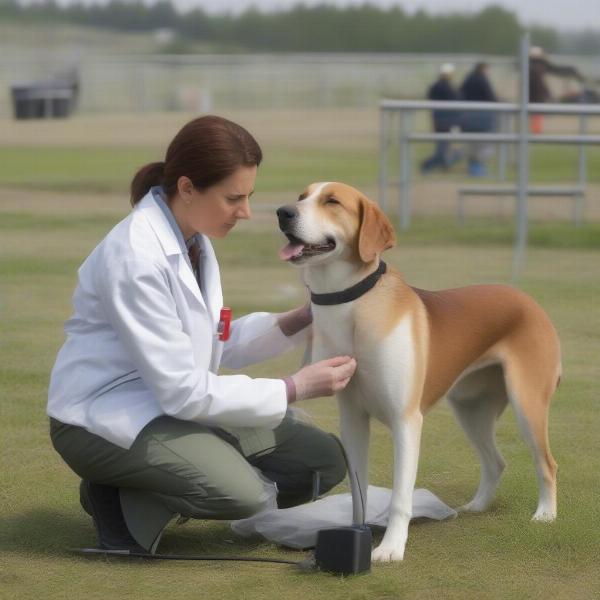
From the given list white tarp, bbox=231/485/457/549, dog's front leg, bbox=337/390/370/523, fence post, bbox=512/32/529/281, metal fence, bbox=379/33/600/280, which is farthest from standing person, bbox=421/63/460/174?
dog's front leg, bbox=337/390/370/523

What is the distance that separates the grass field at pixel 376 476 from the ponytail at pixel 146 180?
3.84ft

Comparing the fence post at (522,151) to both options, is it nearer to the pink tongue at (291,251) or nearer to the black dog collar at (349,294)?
the black dog collar at (349,294)

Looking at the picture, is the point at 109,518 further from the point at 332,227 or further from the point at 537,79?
the point at 537,79

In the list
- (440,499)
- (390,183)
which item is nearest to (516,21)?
(390,183)

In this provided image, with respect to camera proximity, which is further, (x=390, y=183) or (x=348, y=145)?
(x=348, y=145)

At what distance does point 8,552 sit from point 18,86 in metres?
33.1

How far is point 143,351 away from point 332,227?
2.29 ft

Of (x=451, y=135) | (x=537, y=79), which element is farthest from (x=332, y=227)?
(x=537, y=79)

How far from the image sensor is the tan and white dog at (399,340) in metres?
4.16

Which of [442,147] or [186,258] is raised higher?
[186,258]

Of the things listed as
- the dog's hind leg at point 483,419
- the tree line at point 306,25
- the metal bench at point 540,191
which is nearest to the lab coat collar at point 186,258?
the dog's hind leg at point 483,419

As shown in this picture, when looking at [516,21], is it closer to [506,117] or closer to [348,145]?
[348,145]

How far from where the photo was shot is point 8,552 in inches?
170

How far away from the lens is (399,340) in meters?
4.21
